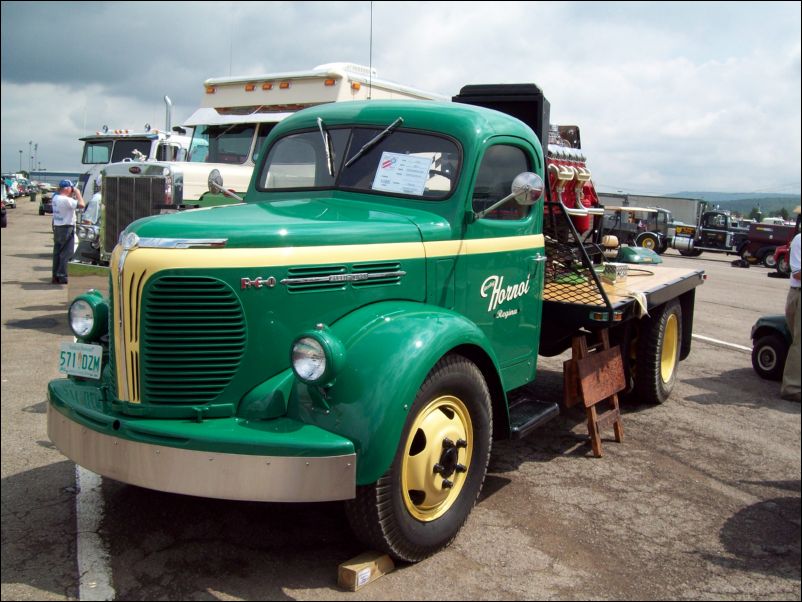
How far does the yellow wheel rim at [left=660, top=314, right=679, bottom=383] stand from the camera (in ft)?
22.4

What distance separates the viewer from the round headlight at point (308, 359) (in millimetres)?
3062

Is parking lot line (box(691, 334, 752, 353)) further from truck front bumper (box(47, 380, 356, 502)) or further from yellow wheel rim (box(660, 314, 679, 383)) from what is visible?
truck front bumper (box(47, 380, 356, 502))

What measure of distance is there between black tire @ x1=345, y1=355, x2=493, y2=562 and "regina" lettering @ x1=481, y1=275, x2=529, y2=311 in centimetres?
63

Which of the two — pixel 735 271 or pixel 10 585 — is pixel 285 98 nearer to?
pixel 10 585

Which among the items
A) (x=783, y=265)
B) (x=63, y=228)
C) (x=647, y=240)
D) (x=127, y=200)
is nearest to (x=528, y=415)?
(x=127, y=200)

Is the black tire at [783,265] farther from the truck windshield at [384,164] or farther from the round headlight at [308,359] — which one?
the round headlight at [308,359]

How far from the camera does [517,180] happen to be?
154 inches

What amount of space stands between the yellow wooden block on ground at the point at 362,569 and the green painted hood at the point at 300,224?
143 cm

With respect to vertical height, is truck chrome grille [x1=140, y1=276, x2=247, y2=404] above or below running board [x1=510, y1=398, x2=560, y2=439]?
above

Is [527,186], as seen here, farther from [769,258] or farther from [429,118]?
[769,258]

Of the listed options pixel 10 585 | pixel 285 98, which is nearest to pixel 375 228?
pixel 10 585

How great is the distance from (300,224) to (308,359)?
70 centimetres

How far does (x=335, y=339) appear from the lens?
314 centimetres

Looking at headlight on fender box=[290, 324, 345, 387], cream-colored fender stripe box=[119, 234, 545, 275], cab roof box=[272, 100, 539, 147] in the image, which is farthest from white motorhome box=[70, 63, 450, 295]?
headlight on fender box=[290, 324, 345, 387]
